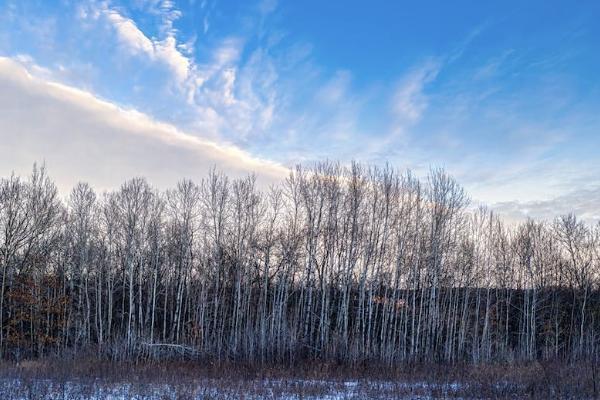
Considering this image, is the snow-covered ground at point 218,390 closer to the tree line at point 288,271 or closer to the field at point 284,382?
the field at point 284,382

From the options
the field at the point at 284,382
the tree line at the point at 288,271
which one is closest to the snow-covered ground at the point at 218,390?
the field at the point at 284,382

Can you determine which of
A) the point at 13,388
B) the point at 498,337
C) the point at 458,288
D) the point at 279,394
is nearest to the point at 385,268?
the point at 458,288

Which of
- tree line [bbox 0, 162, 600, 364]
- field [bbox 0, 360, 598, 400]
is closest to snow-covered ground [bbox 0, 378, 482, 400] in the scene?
field [bbox 0, 360, 598, 400]

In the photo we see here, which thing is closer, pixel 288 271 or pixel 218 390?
pixel 218 390

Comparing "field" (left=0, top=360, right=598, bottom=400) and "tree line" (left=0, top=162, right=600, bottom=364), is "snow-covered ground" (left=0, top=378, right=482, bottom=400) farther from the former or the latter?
"tree line" (left=0, top=162, right=600, bottom=364)

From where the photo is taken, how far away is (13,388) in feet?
38.4

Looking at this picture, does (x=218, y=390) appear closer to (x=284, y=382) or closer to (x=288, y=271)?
(x=284, y=382)

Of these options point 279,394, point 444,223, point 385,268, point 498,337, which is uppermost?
point 444,223

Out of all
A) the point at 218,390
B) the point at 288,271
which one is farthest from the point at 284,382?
the point at 288,271

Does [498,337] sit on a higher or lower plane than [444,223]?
lower

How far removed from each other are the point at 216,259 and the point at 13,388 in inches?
908

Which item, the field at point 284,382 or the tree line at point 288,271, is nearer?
the field at point 284,382

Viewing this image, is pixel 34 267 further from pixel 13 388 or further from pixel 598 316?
pixel 598 316

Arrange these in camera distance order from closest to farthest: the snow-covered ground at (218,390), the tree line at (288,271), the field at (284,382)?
the snow-covered ground at (218,390)
the field at (284,382)
the tree line at (288,271)
